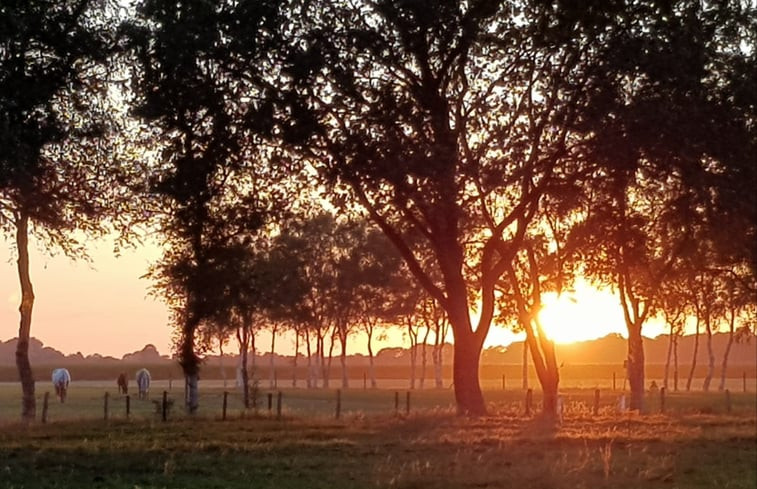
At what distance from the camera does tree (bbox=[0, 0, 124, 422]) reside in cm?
2800

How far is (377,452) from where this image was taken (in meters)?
27.8

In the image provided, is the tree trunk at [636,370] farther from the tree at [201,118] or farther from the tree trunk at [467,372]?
the tree at [201,118]

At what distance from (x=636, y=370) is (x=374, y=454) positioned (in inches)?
1180

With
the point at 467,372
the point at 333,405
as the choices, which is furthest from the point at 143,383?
the point at 467,372

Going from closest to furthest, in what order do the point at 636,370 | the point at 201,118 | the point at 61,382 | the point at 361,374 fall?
the point at 201,118 < the point at 636,370 < the point at 61,382 < the point at 361,374

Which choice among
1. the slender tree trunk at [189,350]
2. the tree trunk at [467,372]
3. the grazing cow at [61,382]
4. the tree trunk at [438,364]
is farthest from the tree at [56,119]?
the tree trunk at [438,364]

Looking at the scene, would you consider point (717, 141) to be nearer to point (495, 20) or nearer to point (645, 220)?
point (495, 20)

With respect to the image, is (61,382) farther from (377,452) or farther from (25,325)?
(377,452)

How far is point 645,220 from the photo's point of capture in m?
45.0

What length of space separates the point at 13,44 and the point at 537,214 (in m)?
25.4

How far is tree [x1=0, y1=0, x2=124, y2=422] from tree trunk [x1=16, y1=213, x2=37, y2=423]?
1351mm

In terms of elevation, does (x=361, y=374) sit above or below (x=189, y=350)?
below

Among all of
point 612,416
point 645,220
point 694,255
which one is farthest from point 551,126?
point 694,255

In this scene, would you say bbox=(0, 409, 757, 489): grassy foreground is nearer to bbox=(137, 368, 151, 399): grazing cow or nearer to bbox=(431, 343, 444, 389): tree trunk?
bbox=(137, 368, 151, 399): grazing cow
